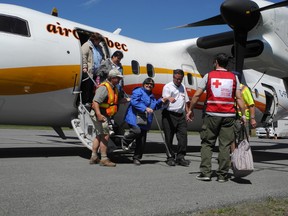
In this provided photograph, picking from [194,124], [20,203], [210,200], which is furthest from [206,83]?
[194,124]

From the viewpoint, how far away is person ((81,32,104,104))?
7.87 m

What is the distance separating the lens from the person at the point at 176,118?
24.1ft

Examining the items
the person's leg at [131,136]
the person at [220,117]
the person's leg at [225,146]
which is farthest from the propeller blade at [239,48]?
the person's leg at [225,146]

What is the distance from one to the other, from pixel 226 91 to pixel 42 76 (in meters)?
3.74

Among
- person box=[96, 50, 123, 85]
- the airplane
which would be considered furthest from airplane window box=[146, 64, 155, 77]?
person box=[96, 50, 123, 85]

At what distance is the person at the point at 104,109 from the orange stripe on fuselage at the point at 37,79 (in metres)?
1.09

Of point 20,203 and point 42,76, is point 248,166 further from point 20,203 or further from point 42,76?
point 42,76

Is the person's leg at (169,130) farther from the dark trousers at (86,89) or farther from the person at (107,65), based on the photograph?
the dark trousers at (86,89)

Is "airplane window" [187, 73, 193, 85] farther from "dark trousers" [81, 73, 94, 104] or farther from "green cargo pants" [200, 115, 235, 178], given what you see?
"green cargo pants" [200, 115, 235, 178]

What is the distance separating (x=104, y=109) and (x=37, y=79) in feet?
5.00

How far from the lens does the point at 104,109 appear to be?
6.96 metres

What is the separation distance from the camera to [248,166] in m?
5.50

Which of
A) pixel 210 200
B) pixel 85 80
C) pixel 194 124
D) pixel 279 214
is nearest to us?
pixel 279 214

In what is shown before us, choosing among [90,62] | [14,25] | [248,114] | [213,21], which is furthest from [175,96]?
[213,21]
